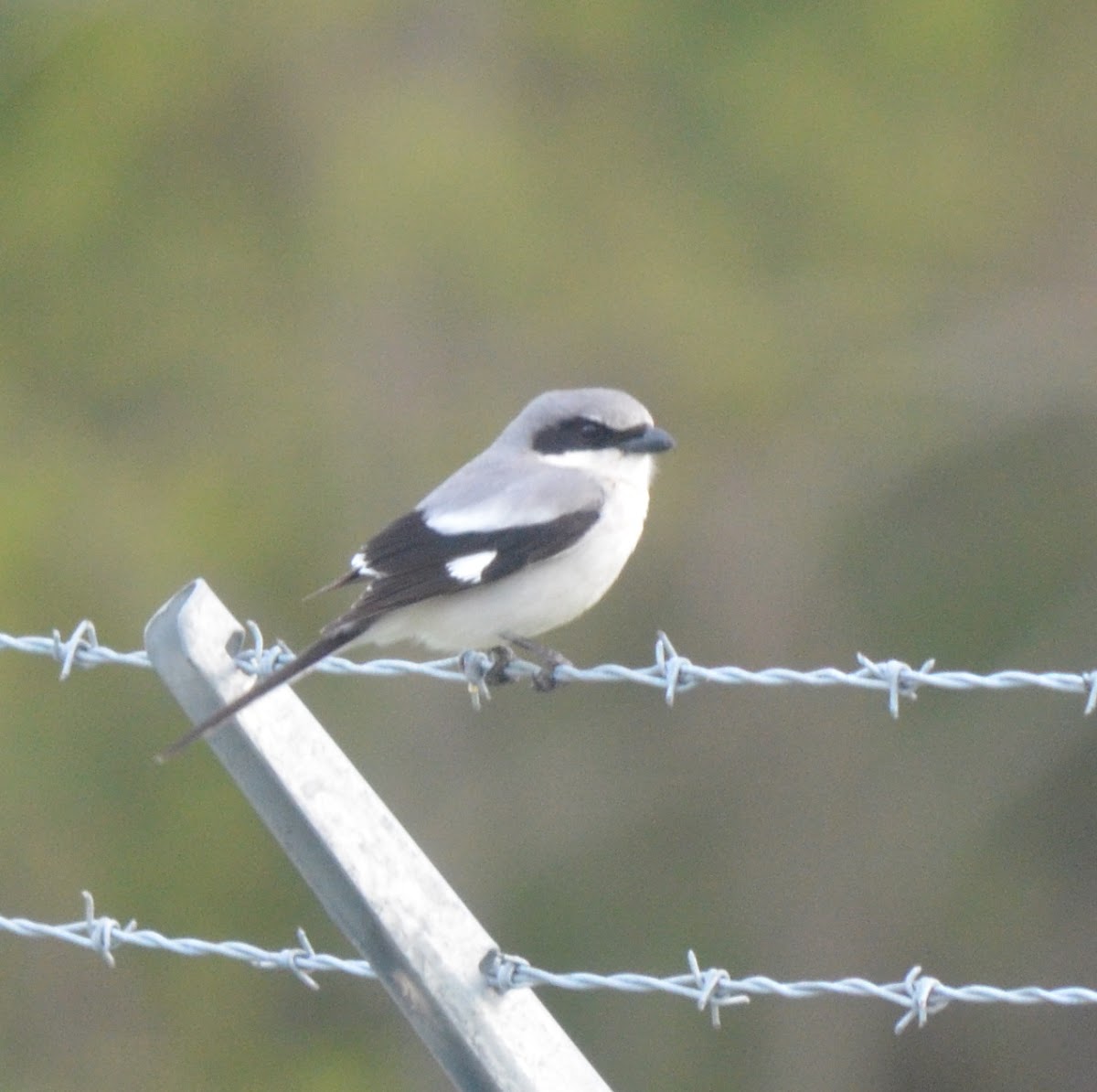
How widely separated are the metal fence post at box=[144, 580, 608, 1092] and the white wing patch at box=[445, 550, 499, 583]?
137cm

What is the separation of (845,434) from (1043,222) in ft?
5.95

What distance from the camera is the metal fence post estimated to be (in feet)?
8.70

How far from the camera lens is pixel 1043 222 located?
11.3m

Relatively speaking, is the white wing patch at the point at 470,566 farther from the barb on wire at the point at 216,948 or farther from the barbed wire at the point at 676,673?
the barb on wire at the point at 216,948

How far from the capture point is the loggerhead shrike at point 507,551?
13.6 ft

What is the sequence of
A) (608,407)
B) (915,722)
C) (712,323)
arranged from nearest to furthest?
(608,407), (915,722), (712,323)

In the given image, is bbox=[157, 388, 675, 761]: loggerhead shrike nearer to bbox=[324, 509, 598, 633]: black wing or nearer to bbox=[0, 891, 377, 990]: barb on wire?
bbox=[324, 509, 598, 633]: black wing

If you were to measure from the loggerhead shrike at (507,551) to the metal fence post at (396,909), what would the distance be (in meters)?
1.19

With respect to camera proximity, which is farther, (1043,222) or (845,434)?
(1043,222)

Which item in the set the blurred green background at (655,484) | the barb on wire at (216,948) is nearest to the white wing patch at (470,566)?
the barb on wire at (216,948)

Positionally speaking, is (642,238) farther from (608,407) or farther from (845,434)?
(608,407)

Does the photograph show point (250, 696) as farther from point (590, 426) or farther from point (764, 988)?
point (590, 426)

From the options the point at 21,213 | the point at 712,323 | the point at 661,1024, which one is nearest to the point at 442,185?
the point at 712,323

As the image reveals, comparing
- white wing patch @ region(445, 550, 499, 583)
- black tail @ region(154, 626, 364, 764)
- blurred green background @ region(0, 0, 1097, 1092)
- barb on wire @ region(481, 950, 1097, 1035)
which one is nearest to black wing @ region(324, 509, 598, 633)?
white wing patch @ region(445, 550, 499, 583)
